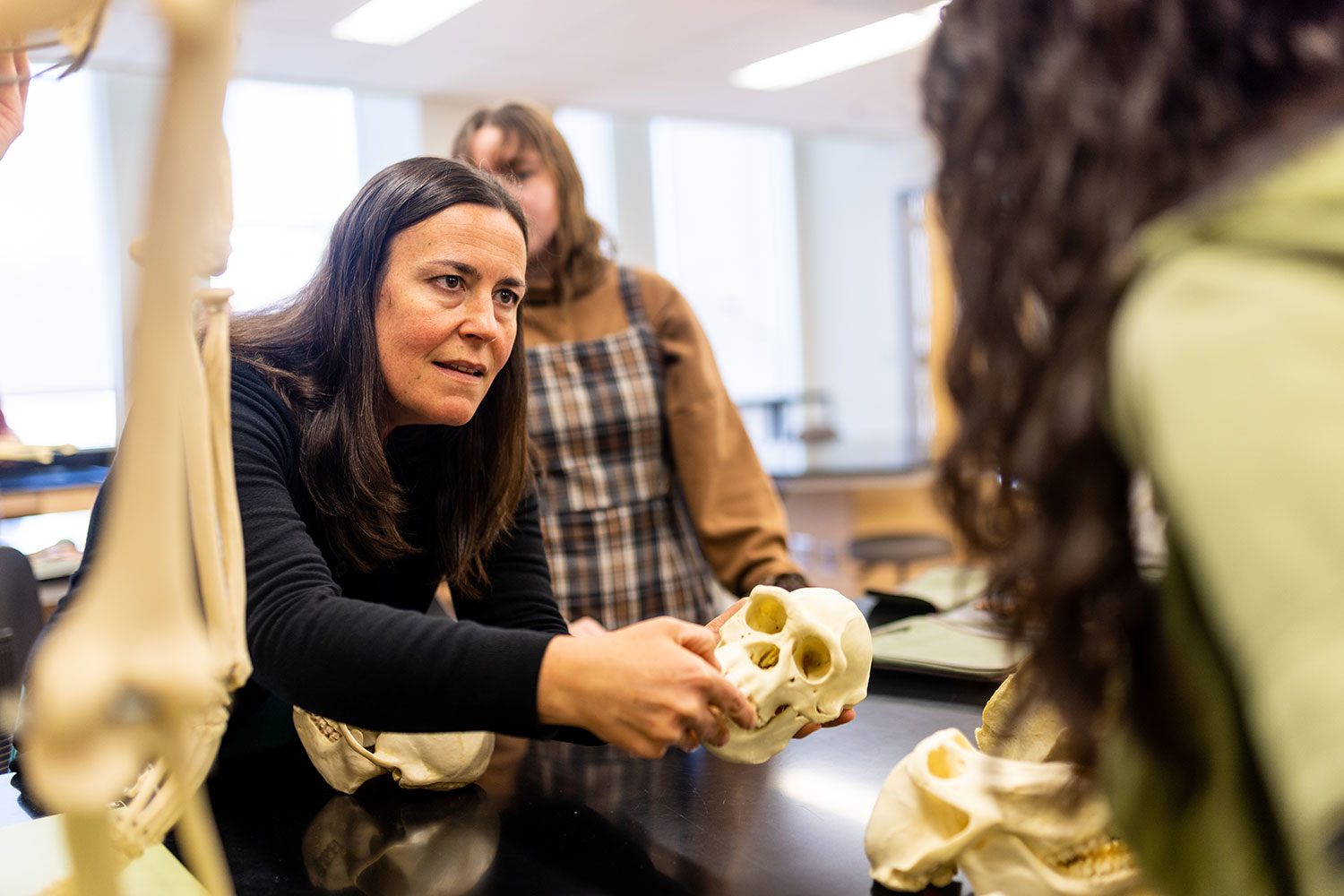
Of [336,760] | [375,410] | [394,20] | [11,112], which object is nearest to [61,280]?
[394,20]

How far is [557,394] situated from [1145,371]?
61.2 inches

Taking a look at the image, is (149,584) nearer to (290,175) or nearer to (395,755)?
(395,755)

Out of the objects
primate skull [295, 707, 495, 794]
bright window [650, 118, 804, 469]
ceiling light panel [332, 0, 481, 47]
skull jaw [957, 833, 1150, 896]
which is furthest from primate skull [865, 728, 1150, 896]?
bright window [650, 118, 804, 469]

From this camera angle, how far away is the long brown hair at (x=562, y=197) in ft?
6.52

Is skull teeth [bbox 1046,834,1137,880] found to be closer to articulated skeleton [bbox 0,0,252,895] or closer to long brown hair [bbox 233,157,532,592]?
articulated skeleton [bbox 0,0,252,895]

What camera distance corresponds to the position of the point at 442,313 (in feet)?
4.01

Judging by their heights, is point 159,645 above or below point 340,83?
below

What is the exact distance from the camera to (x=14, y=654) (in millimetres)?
1518

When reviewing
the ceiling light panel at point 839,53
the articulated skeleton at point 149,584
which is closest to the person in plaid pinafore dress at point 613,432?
the articulated skeleton at point 149,584

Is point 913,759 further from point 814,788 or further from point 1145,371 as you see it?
point 1145,371

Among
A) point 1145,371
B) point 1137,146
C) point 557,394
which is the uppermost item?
point 1137,146

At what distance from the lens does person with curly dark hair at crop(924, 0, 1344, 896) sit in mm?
451

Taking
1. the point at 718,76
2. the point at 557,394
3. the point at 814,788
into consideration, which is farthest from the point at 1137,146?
the point at 718,76

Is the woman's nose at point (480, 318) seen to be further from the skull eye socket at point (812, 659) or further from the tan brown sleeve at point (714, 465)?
the tan brown sleeve at point (714, 465)
